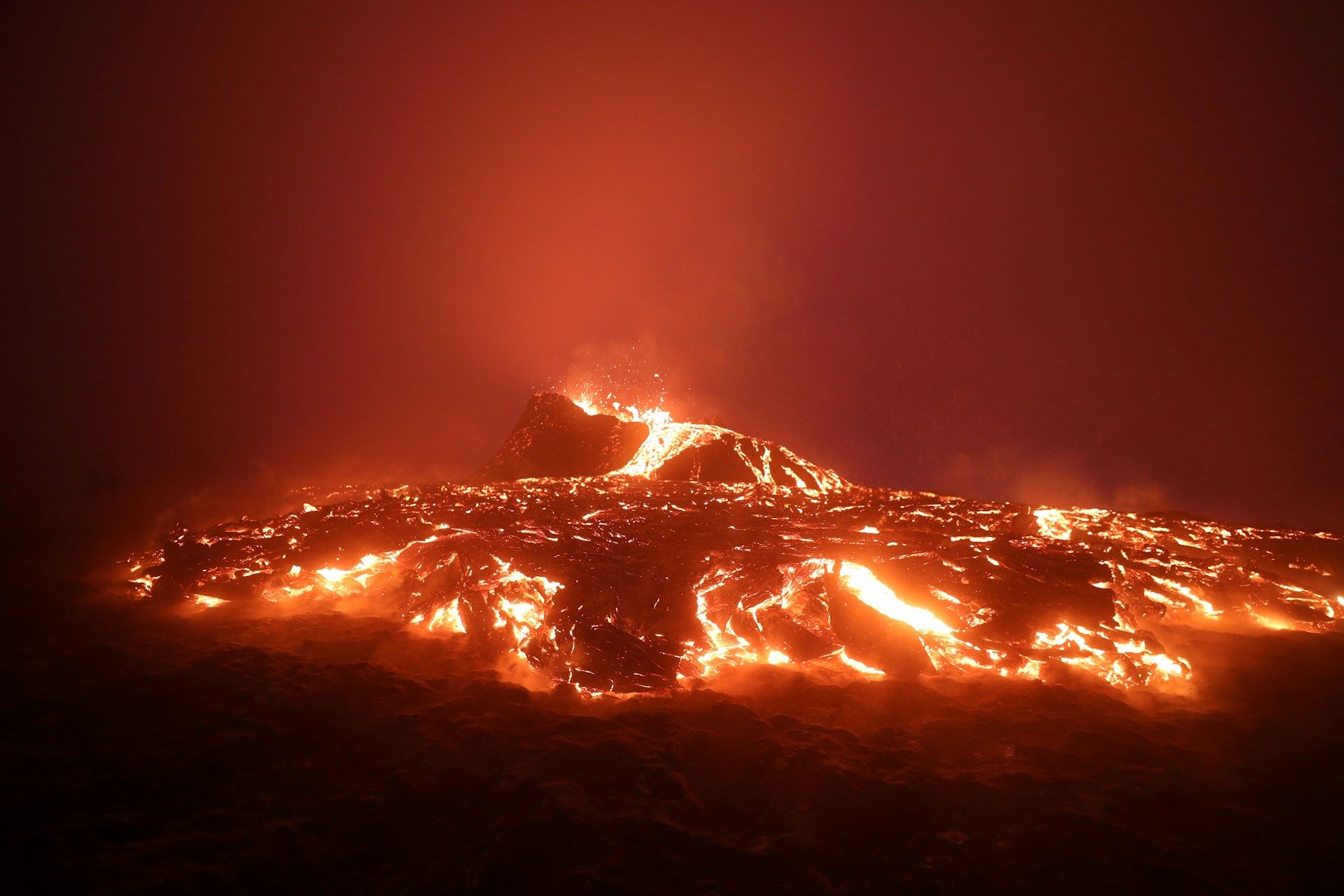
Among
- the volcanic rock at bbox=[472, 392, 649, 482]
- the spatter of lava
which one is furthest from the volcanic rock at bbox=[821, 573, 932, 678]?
the volcanic rock at bbox=[472, 392, 649, 482]

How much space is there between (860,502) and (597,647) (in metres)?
9.36

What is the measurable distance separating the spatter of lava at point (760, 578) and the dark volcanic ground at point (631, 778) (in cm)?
90

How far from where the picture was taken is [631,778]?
22.0 ft

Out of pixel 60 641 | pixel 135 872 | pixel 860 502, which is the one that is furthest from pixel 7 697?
pixel 860 502

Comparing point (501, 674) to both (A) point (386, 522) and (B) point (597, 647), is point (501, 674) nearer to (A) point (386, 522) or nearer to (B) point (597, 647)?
(B) point (597, 647)

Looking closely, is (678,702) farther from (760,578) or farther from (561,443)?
(561,443)

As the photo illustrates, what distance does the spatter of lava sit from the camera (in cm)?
1029

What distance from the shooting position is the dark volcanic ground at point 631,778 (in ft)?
17.5

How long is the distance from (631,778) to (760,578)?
542cm

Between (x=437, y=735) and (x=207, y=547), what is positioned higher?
(x=207, y=547)

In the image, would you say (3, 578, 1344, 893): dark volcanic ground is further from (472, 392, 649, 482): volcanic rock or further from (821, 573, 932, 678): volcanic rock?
(472, 392, 649, 482): volcanic rock

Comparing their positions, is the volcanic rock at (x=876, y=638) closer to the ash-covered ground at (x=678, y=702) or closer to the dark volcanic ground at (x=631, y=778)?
the ash-covered ground at (x=678, y=702)

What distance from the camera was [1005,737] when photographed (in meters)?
7.95

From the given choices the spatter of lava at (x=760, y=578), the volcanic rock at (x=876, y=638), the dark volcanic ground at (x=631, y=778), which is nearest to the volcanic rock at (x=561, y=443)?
the spatter of lava at (x=760, y=578)
